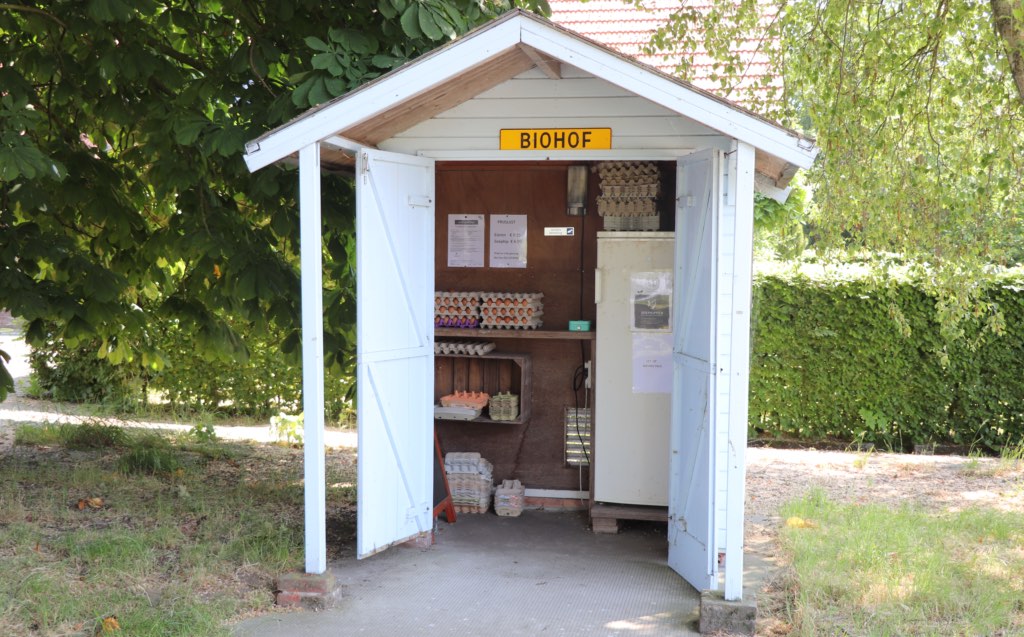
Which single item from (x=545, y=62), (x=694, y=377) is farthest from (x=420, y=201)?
(x=694, y=377)

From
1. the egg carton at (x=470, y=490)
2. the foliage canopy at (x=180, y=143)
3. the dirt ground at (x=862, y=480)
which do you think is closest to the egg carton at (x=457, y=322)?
the foliage canopy at (x=180, y=143)

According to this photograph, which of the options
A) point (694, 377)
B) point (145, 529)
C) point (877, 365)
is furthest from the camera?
point (877, 365)

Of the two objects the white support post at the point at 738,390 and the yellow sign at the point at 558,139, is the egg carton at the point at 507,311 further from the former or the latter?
the white support post at the point at 738,390

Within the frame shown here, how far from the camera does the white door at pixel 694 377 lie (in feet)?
17.4

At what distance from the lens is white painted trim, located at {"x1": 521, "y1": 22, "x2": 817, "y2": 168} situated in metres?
4.88

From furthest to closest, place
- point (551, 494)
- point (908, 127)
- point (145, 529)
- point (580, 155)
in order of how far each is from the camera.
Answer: point (908, 127) < point (551, 494) < point (145, 529) < point (580, 155)

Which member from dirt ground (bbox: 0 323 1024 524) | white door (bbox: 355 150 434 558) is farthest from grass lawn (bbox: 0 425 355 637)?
dirt ground (bbox: 0 323 1024 524)

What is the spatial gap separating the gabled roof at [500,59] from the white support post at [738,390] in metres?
0.24

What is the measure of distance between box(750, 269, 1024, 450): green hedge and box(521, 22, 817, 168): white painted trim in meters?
5.16

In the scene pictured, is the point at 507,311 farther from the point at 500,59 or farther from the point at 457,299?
the point at 500,59

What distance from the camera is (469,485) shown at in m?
7.41

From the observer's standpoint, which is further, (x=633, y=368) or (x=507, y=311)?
(x=507, y=311)

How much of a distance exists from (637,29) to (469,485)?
5.95 meters

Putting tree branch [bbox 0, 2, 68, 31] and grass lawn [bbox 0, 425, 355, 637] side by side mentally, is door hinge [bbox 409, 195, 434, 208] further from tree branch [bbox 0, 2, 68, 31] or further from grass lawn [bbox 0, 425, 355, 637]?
tree branch [bbox 0, 2, 68, 31]
